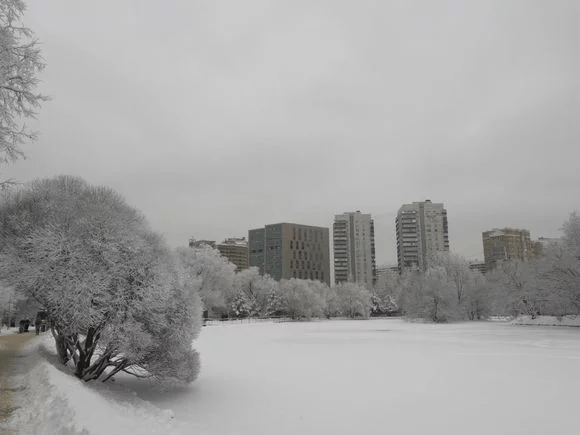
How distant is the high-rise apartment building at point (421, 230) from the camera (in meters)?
189

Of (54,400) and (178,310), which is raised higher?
(178,310)

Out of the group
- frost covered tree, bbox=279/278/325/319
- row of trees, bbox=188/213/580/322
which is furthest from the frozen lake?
frost covered tree, bbox=279/278/325/319

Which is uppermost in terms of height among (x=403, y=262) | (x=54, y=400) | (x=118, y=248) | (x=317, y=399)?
(x=403, y=262)

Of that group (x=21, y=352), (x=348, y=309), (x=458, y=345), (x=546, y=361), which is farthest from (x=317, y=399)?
(x=348, y=309)

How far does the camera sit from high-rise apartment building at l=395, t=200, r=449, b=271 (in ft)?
619

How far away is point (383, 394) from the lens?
15922 millimetres

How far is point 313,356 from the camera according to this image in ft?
88.5

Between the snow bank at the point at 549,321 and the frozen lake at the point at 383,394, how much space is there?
3323 centimetres

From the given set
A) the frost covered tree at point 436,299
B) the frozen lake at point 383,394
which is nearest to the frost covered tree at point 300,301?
the frost covered tree at point 436,299

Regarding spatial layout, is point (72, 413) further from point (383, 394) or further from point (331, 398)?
point (383, 394)

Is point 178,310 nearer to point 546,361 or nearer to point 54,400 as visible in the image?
point 54,400

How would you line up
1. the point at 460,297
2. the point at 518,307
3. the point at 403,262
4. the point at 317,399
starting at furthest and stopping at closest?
1. the point at 403,262
2. the point at 460,297
3. the point at 518,307
4. the point at 317,399

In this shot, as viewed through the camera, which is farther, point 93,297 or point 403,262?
point 403,262

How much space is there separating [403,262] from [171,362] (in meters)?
189
